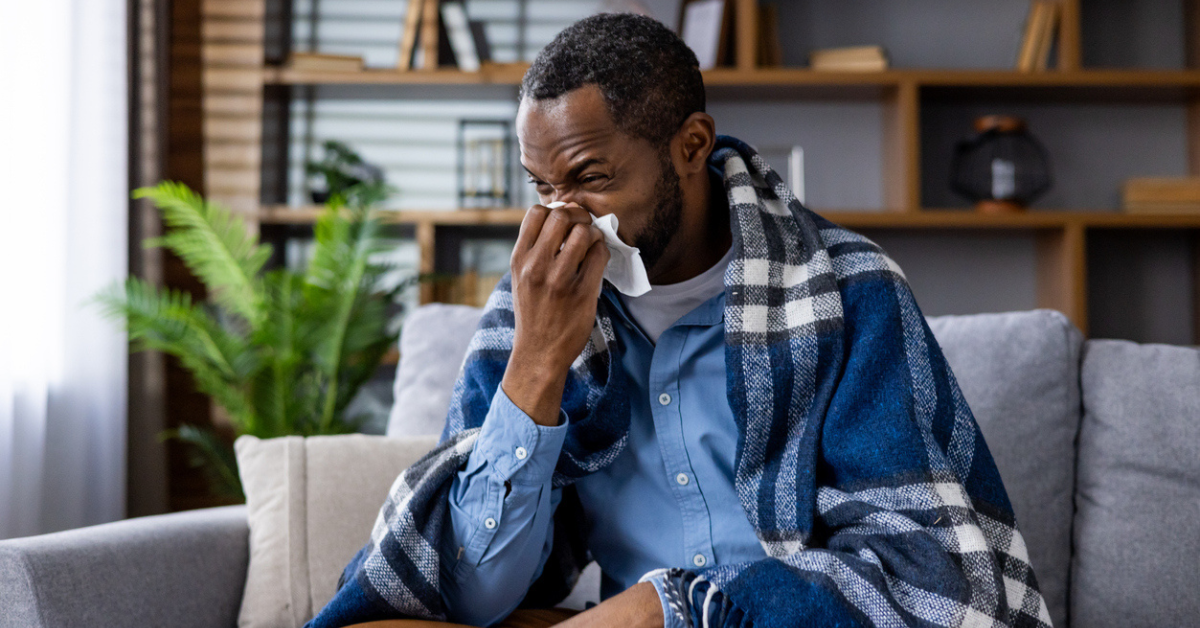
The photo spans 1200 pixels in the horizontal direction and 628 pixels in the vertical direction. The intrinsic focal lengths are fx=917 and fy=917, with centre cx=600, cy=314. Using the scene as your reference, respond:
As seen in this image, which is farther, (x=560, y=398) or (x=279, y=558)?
(x=279, y=558)

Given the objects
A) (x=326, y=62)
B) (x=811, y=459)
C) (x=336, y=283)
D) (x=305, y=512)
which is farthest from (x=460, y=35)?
(x=811, y=459)

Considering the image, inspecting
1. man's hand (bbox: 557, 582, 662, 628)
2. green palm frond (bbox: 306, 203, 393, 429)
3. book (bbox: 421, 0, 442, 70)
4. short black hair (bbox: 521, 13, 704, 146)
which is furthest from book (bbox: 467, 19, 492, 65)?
man's hand (bbox: 557, 582, 662, 628)

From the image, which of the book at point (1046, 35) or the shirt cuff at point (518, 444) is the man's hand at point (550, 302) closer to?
the shirt cuff at point (518, 444)

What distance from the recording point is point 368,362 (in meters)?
2.76

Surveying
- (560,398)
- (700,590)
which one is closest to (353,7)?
(560,398)

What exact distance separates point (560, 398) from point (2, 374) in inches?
64.3

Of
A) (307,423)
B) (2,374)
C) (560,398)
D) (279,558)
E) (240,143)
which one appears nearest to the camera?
(560,398)

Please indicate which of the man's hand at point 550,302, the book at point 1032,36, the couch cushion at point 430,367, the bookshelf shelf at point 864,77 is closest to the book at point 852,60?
the bookshelf shelf at point 864,77

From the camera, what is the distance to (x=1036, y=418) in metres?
1.39

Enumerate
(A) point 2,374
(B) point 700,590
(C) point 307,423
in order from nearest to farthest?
(B) point 700,590 → (A) point 2,374 → (C) point 307,423

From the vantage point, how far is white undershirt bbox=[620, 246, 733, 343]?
116 centimetres

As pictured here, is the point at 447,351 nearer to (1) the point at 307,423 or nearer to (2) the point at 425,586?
(2) the point at 425,586

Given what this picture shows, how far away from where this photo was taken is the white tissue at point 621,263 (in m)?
1.05

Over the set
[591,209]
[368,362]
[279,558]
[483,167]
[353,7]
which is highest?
[353,7]
